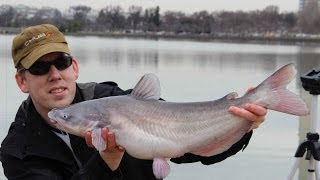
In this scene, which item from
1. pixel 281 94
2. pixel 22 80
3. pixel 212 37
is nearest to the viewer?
pixel 281 94

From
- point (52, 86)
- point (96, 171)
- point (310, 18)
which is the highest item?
point (52, 86)

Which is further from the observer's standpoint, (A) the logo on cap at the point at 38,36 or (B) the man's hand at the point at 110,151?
(A) the logo on cap at the point at 38,36

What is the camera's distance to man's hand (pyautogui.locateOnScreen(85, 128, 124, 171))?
2.54 m

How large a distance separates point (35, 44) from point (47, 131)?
1.46 ft

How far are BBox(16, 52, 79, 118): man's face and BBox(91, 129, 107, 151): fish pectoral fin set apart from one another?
0.34 m

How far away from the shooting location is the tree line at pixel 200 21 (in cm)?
9431

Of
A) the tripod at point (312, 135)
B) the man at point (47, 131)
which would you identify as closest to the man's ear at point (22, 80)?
the man at point (47, 131)

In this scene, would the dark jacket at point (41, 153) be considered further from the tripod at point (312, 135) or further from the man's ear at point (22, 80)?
the tripod at point (312, 135)

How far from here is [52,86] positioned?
2832 millimetres

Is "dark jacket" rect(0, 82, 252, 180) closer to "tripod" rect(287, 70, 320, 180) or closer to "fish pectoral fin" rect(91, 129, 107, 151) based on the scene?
"fish pectoral fin" rect(91, 129, 107, 151)

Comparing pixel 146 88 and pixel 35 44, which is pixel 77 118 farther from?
pixel 35 44

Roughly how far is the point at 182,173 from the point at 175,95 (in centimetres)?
729

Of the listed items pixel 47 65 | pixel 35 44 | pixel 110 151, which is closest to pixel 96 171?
pixel 110 151

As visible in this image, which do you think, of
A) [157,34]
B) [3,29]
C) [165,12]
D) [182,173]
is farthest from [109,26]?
[182,173]
